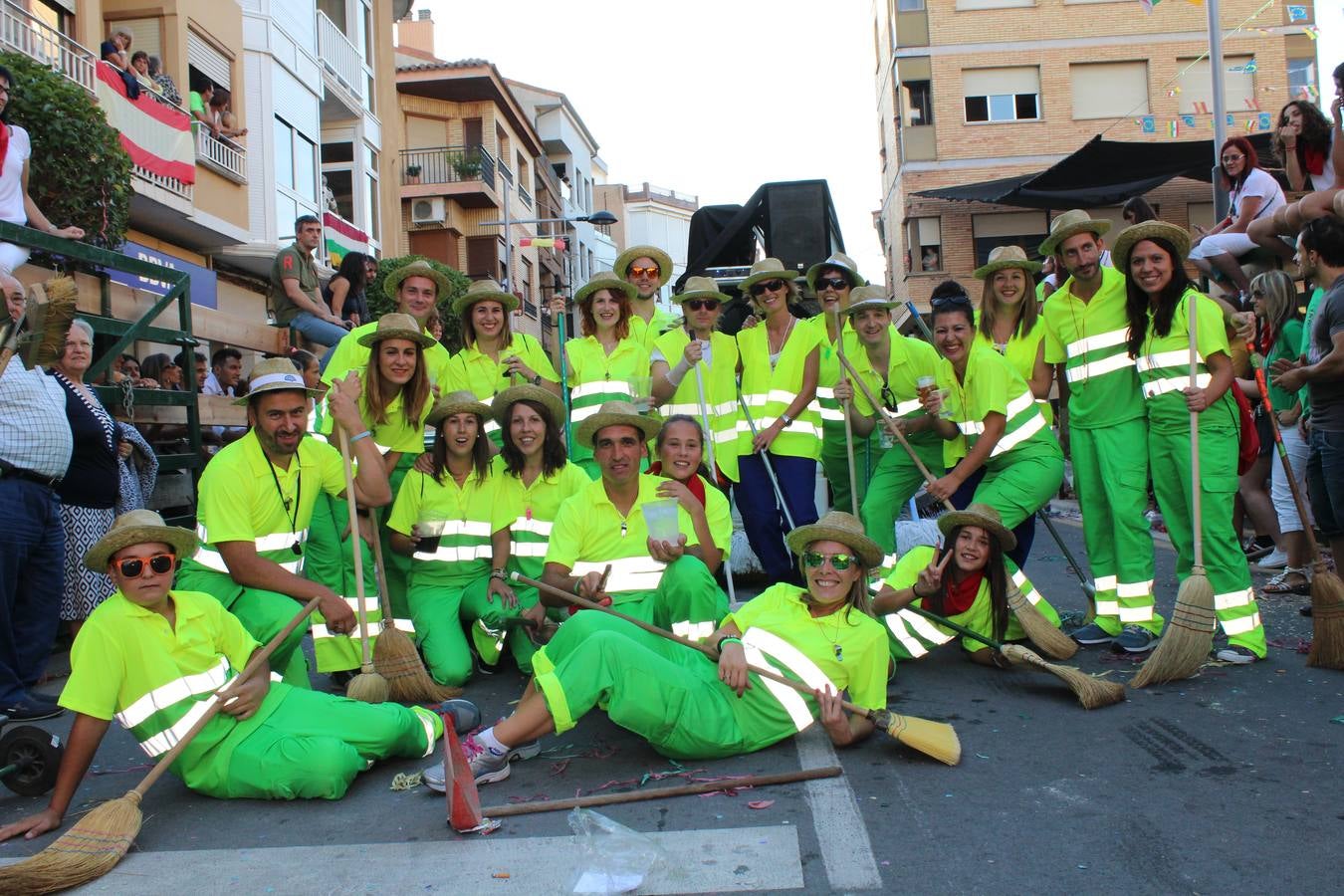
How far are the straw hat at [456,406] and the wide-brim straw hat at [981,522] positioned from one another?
2.48m

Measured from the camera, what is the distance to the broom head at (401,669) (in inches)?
209

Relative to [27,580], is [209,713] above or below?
below

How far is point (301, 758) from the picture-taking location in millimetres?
4148

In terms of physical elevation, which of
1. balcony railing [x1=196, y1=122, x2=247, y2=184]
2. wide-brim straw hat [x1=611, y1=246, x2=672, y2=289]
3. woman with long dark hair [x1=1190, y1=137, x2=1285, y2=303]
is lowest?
wide-brim straw hat [x1=611, y1=246, x2=672, y2=289]

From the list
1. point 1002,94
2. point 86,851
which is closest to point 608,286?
point 86,851

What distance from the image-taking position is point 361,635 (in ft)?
17.4

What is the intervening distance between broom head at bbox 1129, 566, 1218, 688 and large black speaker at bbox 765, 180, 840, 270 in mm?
9119

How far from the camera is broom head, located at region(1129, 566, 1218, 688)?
5.21 m

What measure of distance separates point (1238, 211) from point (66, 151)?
8.37 meters

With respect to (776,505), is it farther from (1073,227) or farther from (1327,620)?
(1327,620)

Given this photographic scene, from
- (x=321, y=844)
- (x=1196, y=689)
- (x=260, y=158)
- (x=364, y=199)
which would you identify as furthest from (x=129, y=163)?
(x=364, y=199)

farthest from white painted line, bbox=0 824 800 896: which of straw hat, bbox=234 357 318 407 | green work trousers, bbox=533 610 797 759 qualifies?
straw hat, bbox=234 357 318 407

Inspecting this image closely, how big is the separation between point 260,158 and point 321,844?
18515 mm

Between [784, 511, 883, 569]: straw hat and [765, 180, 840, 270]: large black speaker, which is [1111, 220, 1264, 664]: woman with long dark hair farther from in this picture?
[765, 180, 840, 270]: large black speaker
